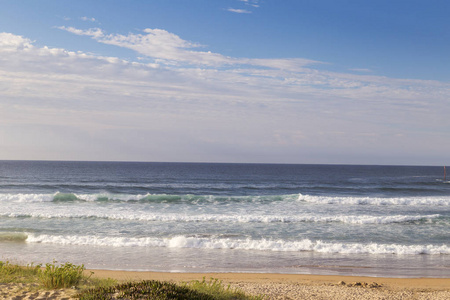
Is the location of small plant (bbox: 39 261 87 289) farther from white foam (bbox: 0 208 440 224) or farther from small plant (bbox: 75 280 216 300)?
white foam (bbox: 0 208 440 224)

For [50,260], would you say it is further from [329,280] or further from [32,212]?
[32,212]

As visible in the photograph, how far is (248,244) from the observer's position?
15203 mm

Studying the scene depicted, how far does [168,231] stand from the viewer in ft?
58.7

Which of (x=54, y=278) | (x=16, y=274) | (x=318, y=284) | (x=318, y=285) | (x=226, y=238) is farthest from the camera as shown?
(x=226, y=238)

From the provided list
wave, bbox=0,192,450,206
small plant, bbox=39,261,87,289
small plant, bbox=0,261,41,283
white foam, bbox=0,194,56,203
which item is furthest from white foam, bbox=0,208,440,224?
small plant, bbox=39,261,87,289

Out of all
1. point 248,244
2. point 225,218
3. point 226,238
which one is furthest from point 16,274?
point 225,218

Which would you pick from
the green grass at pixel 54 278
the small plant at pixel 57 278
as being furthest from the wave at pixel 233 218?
the small plant at pixel 57 278

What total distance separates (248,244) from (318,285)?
5.42 meters

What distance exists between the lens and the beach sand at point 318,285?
29.3 ft

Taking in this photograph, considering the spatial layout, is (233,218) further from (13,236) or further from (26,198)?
(26,198)

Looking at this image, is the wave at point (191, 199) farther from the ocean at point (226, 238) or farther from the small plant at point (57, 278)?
the small plant at point (57, 278)

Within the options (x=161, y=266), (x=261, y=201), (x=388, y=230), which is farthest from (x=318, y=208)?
(x=161, y=266)

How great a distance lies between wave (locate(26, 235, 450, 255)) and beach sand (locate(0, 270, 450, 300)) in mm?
3627

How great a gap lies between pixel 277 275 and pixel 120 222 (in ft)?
39.1
